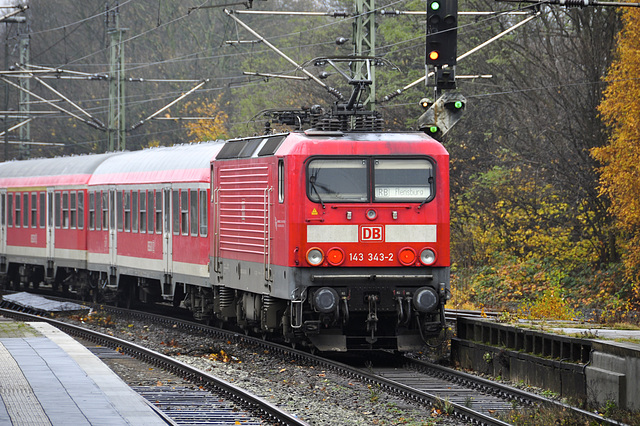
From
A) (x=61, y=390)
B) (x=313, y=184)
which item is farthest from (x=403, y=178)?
(x=61, y=390)

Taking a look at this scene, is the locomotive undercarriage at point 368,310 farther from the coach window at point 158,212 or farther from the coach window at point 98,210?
the coach window at point 98,210

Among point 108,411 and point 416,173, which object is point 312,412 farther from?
point 416,173

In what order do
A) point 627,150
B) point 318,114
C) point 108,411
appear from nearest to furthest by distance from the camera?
point 108,411 < point 318,114 < point 627,150

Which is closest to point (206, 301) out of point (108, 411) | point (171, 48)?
point (108, 411)

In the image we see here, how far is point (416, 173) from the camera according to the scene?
15.6 metres

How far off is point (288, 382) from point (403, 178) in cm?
338

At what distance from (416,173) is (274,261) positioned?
7.73 ft

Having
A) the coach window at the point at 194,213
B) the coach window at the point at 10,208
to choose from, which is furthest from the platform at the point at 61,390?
the coach window at the point at 10,208

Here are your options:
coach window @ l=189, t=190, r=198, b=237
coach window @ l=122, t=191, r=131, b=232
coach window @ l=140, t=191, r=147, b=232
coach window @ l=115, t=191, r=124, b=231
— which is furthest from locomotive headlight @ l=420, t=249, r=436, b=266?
coach window @ l=115, t=191, r=124, b=231

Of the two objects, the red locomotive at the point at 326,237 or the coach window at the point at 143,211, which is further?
the coach window at the point at 143,211

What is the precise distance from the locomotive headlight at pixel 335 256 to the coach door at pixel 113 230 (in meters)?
12.3

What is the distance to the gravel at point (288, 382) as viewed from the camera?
1170 centimetres

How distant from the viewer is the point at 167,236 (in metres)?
23.3

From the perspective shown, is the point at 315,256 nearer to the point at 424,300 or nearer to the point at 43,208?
the point at 424,300
